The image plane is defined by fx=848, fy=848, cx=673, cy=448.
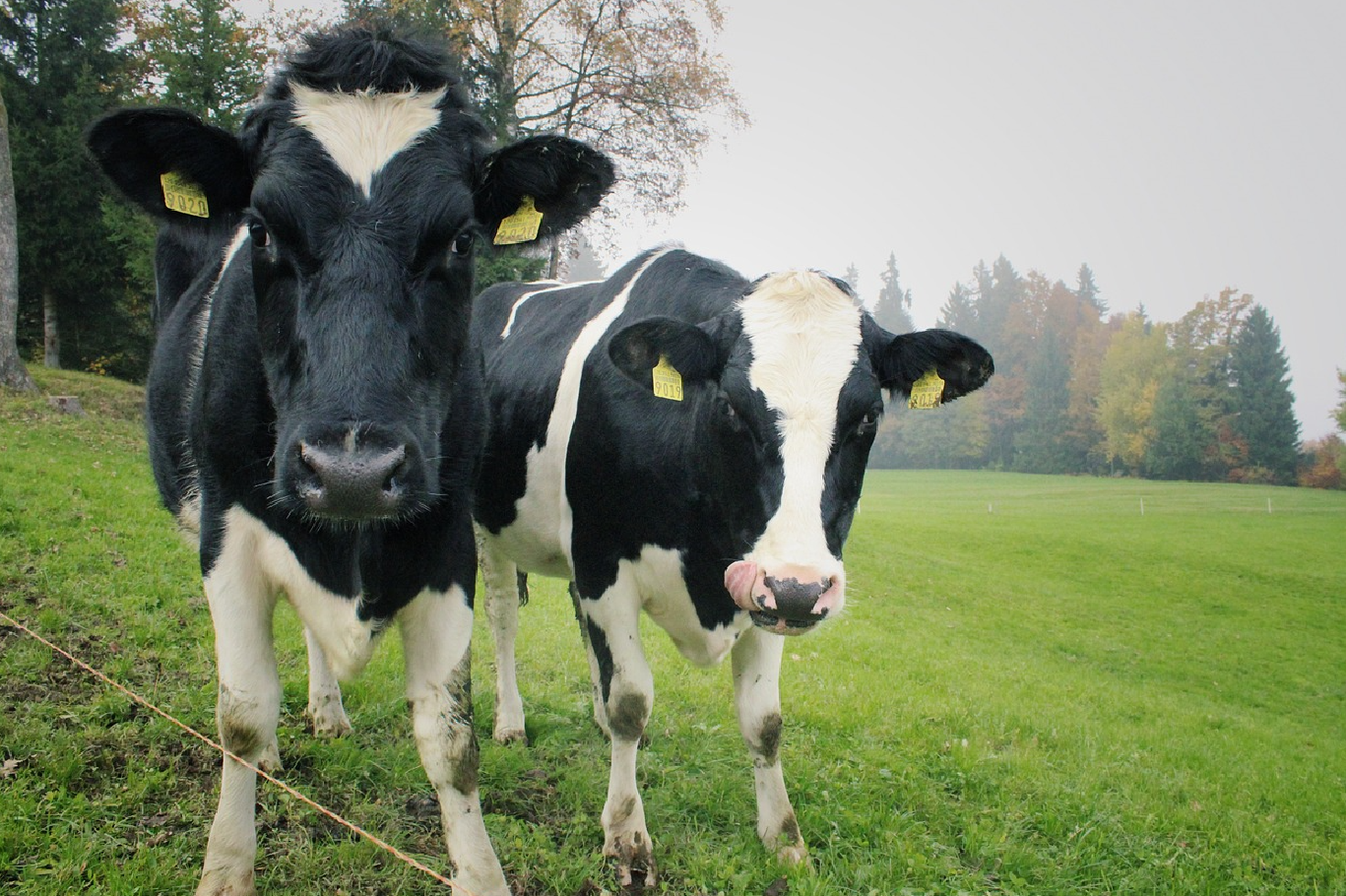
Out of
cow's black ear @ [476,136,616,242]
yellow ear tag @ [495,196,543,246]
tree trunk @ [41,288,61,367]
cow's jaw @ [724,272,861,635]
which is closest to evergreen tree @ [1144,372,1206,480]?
tree trunk @ [41,288,61,367]

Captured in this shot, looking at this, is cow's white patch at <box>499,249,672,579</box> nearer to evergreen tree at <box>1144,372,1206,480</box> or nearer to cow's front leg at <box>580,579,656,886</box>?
cow's front leg at <box>580,579,656,886</box>

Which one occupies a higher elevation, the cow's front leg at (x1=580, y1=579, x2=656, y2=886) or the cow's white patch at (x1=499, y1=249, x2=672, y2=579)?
the cow's white patch at (x1=499, y1=249, x2=672, y2=579)

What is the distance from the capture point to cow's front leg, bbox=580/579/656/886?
3.85 metres

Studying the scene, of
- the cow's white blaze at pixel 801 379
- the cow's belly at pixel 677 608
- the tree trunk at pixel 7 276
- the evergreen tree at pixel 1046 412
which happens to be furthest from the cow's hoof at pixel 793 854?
the evergreen tree at pixel 1046 412

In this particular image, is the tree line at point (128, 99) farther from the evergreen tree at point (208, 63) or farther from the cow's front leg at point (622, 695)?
the cow's front leg at point (622, 695)

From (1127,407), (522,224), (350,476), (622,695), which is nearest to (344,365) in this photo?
(350,476)

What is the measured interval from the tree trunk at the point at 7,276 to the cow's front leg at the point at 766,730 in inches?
618

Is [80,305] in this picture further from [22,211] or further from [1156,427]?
[1156,427]

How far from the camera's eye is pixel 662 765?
4.84 m

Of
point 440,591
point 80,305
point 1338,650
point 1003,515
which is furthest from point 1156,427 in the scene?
point 440,591

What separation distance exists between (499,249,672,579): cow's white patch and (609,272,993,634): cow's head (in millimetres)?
768

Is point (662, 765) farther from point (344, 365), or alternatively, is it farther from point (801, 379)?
point (344, 365)

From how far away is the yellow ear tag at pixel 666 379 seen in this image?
3.67 metres

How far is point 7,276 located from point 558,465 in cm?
1523
